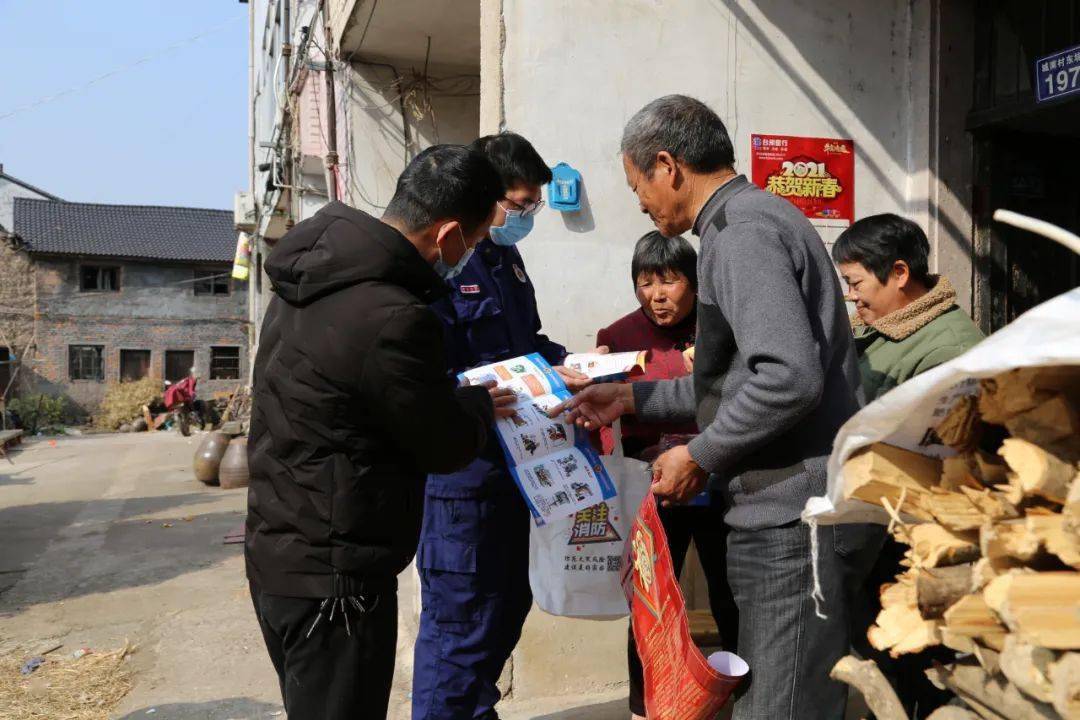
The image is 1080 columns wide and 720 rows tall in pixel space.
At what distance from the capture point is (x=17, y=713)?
13.3ft

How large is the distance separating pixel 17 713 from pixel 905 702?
3913 millimetres

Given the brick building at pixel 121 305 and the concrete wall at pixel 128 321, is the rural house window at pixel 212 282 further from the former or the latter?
the concrete wall at pixel 128 321

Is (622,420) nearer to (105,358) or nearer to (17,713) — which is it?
(17,713)

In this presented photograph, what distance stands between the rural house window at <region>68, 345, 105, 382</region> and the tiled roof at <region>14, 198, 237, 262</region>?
11.9 ft

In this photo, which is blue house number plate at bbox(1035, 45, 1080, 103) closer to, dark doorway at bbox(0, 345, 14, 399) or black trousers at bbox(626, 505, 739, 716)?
black trousers at bbox(626, 505, 739, 716)

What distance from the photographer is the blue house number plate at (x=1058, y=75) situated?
3.68 meters

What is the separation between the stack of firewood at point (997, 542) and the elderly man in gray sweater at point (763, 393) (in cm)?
56

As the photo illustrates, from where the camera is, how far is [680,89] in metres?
3.83

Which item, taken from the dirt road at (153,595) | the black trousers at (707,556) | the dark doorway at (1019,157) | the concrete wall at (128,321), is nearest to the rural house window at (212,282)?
the concrete wall at (128,321)

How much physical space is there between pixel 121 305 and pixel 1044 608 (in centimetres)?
3554

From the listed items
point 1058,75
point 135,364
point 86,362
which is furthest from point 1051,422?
point 135,364

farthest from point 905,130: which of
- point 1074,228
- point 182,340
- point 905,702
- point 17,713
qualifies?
point 182,340

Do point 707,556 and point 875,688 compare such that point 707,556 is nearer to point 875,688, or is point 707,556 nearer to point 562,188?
point 875,688

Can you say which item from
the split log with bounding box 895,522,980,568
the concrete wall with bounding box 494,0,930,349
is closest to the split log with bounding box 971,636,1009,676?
the split log with bounding box 895,522,980,568
